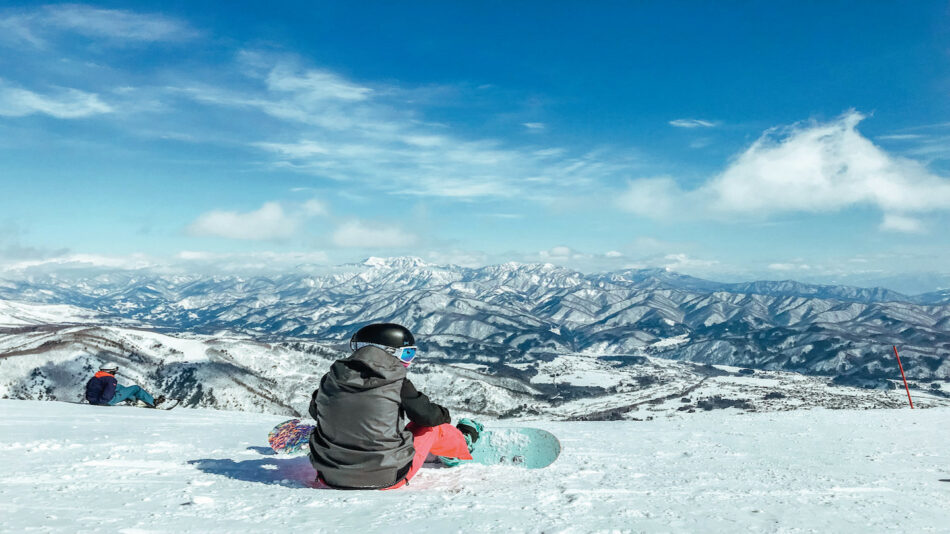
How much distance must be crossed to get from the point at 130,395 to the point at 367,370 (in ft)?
67.1

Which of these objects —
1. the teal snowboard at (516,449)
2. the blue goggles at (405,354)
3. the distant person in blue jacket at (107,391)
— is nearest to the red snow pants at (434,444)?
the teal snowboard at (516,449)

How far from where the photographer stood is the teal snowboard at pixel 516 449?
1061cm

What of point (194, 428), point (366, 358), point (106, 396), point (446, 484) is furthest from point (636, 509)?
point (106, 396)

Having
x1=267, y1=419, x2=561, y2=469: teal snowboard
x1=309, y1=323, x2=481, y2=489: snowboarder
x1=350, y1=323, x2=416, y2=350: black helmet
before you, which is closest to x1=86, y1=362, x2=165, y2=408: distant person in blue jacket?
x1=267, y1=419, x2=561, y2=469: teal snowboard

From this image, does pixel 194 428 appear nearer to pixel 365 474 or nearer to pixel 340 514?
pixel 365 474

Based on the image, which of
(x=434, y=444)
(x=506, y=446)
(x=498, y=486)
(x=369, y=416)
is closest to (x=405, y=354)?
(x=369, y=416)

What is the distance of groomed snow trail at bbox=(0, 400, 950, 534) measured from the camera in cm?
627

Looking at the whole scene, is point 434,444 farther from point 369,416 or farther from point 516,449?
point 516,449

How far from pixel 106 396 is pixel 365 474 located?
1952 cm

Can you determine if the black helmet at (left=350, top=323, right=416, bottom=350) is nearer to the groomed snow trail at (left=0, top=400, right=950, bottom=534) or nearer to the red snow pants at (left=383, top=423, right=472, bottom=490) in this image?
the red snow pants at (left=383, top=423, right=472, bottom=490)

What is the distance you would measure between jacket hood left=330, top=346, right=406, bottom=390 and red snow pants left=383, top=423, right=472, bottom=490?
1.48m

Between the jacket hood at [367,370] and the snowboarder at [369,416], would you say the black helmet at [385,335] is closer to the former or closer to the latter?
the snowboarder at [369,416]

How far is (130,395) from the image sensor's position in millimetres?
22344

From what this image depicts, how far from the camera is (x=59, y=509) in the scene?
21.2ft
